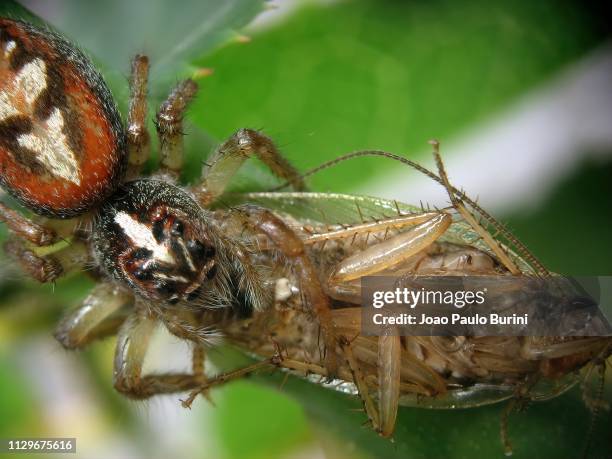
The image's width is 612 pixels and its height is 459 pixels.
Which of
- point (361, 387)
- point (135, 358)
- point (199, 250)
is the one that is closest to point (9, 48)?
point (199, 250)

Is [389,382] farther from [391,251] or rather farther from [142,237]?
[142,237]

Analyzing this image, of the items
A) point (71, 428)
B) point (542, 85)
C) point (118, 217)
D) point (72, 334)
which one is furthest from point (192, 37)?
point (71, 428)

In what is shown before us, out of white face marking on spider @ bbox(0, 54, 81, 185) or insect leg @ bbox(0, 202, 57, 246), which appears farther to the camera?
insect leg @ bbox(0, 202, 57, 246)

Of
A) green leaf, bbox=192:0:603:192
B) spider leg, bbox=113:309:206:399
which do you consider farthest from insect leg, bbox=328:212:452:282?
spider leg, bbox=113:309:206:399

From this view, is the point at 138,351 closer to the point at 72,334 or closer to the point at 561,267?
the point at 72,334

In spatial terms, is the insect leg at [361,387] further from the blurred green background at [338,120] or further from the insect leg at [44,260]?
the insect leg at [44,260]

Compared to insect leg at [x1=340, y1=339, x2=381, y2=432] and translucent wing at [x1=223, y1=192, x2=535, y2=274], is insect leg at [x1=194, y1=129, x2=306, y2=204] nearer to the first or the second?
translucent wing at [x1=223, y1=192, x2=535, y2=274]

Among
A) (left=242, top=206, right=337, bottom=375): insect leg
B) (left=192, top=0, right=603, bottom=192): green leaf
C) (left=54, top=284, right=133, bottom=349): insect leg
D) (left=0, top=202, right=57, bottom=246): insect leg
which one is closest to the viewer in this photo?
(left=242, top=206, right=337, bottom=375): insect leg
